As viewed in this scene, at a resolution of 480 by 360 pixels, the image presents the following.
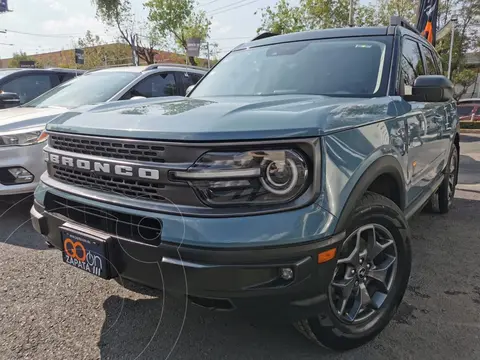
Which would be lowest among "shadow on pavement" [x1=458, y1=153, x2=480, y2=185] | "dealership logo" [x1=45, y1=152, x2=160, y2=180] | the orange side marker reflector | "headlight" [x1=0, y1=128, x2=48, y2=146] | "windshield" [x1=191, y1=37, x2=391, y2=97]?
"shadow on pavement" [x1=458, y1=153, x2=480, y2=185]

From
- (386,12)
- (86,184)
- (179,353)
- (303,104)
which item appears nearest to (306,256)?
(303,104)

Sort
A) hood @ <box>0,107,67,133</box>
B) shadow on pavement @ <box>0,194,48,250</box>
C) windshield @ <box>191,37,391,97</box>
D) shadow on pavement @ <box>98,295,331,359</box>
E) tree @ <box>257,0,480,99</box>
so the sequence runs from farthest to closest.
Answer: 1. tree @ <box>257,0,480,99</box>
2. hood @ <box>0,107,67,133</box>
3. shadow on pavement @ <box>0,194,48,250</box>
4. windshield @ <box>191,37,391,97</box>
5. shadow on pavement @ <box>98,295,331,359</box>

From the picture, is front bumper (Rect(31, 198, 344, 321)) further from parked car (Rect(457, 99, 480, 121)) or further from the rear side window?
the rear side window

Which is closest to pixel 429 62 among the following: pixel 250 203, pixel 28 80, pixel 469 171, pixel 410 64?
pixel 410 64

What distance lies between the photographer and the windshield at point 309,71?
9.24 feet

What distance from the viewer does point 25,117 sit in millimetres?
4602

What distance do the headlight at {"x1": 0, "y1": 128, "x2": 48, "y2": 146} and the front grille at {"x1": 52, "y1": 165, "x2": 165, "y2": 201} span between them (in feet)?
7.39

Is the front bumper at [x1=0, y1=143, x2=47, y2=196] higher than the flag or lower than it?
lower

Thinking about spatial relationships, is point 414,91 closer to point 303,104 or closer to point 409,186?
point 409,186

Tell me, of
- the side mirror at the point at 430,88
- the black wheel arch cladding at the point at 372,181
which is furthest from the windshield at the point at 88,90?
the black wheel arch cladding at the point at 372,181

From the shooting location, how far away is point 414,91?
9.20 ft

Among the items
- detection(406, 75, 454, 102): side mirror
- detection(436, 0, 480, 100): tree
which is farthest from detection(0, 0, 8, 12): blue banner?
detection(406, 75, 454, 102): side mirror

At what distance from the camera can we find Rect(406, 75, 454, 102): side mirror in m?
2.68

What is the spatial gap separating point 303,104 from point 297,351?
1360 mm
